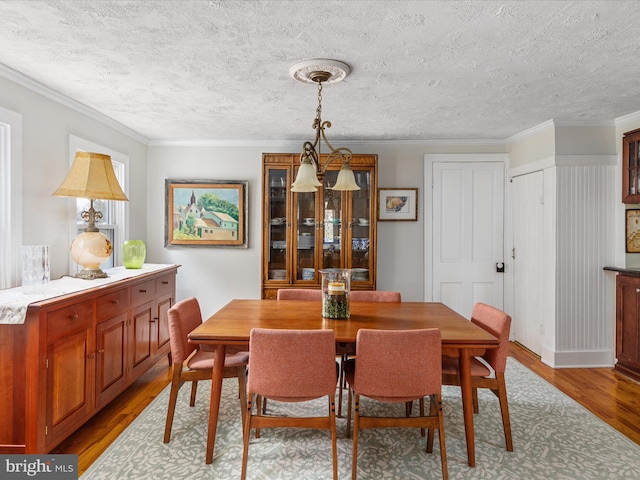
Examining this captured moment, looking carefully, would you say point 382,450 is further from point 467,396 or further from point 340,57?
point 340,57

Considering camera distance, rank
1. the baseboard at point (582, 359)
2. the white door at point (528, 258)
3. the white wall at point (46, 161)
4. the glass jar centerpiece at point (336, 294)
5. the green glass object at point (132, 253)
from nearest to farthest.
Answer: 1. the glass jar centerpiece at point (336, 294)
2. the white wall at point (46, 161)
3. the green glass object at point (132, 253)
4. the baseboard at point (582, 359)
5. the white door at point (528, 258)

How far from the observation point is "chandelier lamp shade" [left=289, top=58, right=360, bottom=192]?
231 centimetres

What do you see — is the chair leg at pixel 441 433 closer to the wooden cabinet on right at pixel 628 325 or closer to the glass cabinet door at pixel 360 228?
the glass cabinet door at pixel 360 228

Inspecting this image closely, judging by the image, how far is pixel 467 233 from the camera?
457cm

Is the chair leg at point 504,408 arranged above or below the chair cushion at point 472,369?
below

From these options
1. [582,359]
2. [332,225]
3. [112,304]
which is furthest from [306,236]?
[582,359]

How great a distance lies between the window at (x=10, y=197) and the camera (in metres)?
2.52

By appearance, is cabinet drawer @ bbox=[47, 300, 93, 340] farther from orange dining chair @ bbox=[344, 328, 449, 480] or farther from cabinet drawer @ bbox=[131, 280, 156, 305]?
orange dining chair @ bbox=[344, 328, 449, 480]

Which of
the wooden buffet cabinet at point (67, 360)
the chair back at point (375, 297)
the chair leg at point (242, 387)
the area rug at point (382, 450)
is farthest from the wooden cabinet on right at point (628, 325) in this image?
the wooden buffet cabinet at point (67, 360)

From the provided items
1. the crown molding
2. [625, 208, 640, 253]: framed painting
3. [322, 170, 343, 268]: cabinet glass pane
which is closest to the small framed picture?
[322, 170, 343, 268]: cabinet glass pane

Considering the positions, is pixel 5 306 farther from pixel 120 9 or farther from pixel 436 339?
pixel 436 339

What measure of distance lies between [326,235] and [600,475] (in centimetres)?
294

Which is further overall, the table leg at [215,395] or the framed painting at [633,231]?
the framed painting at [633,231]

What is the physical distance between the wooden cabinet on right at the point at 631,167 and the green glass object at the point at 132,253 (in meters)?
4.37
